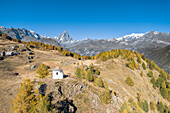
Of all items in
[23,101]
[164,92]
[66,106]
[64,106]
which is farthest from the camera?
[164,92]

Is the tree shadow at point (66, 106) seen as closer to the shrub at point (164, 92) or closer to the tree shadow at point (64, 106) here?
the tree shadow at point (64, 106)

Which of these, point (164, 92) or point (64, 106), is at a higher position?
point (64, 106)

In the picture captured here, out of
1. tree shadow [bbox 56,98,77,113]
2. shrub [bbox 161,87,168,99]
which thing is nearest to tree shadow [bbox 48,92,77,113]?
tree shadow [bbox 56,98,77,113]

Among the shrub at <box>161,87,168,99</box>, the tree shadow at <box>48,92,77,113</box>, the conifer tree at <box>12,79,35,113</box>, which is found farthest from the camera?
the shrub at <box>161,87,168,99</box>

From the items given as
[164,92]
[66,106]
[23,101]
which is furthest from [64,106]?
[164,92]

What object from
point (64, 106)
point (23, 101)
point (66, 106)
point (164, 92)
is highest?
point (23, 101)

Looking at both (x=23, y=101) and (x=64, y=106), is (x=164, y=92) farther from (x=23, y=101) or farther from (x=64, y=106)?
(x=23, y=101)

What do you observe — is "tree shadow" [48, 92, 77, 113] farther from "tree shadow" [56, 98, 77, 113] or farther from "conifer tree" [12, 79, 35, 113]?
"conifer tree" [12, 79, 35, 113]

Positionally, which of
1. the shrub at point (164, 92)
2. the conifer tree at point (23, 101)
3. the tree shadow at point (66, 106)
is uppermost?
the conifer tree at point (23, 101)

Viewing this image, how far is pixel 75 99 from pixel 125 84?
37982 millimetres

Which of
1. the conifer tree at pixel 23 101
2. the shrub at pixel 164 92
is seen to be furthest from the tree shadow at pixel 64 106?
the shrub at pixel 164 92

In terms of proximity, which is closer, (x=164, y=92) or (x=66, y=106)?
(x=66, y=106)

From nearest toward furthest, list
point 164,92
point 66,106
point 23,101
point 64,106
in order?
point 23,101
point 64,106
point 66,106
point 164,92

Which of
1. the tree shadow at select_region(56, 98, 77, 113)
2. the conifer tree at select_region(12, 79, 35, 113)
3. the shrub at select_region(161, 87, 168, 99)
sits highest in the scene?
the conifer tree at select_region(12, 79, 35, 113)
